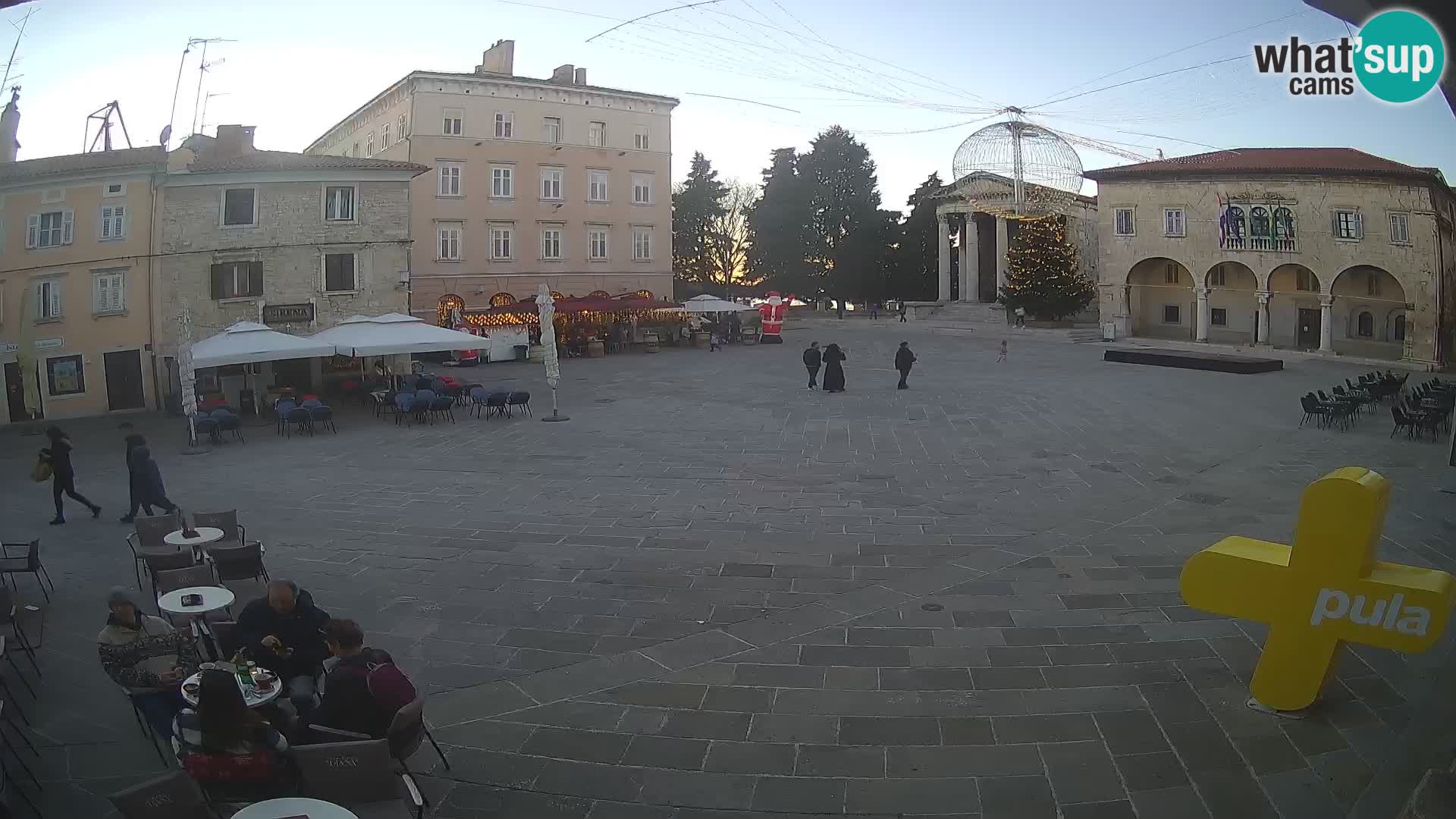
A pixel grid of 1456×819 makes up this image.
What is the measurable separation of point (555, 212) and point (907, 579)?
116 ft

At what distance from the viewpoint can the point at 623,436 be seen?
16531mm

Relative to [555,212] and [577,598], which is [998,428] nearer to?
[577,598]

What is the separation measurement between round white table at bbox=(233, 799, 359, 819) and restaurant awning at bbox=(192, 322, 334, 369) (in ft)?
43.4

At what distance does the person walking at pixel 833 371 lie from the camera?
22203mm

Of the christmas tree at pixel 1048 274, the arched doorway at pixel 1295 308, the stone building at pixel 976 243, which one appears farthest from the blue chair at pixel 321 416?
the stone building at pixel 976 243

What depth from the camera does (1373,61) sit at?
662 centimetres

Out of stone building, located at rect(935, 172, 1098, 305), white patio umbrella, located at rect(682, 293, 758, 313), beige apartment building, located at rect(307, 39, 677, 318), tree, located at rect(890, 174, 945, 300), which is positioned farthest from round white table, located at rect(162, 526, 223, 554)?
tree, located at rect(890, 174, 945, 300)

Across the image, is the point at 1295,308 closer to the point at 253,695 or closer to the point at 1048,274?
the point at 253,695

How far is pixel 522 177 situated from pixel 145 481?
31712mm

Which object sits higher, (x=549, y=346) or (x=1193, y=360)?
(x=549, y=346)

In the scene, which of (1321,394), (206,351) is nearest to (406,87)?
(206,351)

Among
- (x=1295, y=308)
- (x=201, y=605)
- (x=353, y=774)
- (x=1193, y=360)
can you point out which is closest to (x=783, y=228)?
(x=1193, y=360)

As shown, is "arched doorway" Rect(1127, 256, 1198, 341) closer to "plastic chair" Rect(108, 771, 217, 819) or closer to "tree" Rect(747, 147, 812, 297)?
"tree" Rect(747, 147, 812, 297)

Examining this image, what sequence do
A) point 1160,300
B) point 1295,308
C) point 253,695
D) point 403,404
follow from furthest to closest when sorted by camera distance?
point 1160,300 → point 1295,308 → point 403,404 → point 253,695
